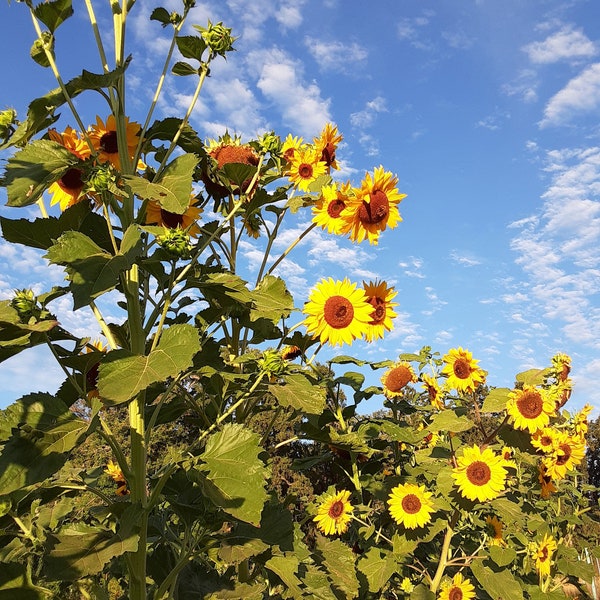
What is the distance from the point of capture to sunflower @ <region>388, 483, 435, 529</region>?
11.4 feet

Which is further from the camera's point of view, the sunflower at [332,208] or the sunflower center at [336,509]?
the sunflower center at [336,509]

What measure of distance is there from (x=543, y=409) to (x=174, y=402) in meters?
2.13

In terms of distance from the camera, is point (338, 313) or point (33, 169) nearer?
point (33, 169)

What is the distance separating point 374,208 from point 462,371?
2.10 metres

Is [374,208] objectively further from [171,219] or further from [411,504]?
[411,504]

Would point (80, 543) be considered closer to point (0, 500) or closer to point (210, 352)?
point (0, 500)

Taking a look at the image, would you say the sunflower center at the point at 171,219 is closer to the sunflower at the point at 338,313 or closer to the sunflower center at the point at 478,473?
the sunflower at the point at 338,313

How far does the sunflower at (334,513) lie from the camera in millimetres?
3643

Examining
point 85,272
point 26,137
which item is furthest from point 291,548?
point 26,137

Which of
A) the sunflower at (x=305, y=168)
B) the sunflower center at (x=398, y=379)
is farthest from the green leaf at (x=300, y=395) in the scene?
the sunflower center at (x=398, y=379)

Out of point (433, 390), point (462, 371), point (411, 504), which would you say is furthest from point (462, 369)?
point (411, 504)

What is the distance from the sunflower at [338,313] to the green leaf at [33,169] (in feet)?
3.60

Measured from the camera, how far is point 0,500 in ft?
6.91

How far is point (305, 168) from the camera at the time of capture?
2.85 meters
